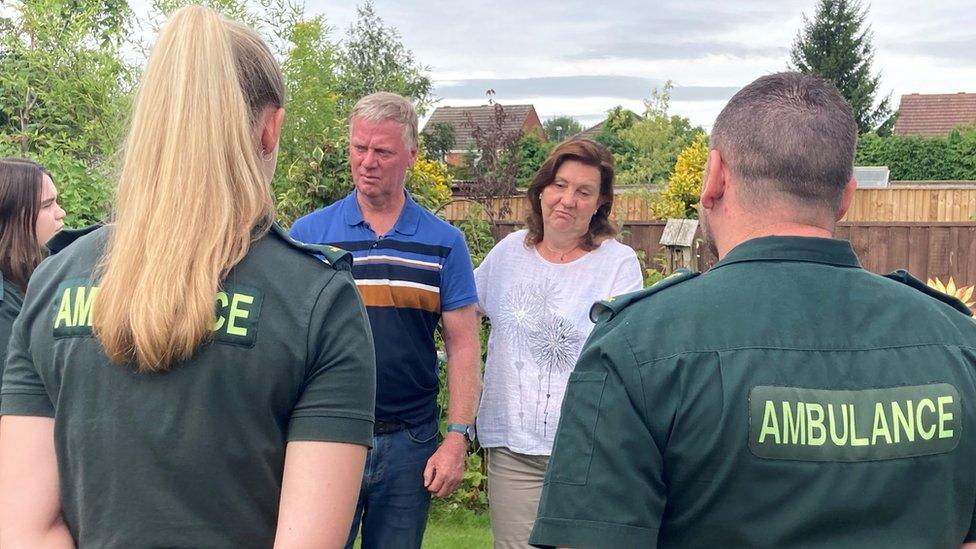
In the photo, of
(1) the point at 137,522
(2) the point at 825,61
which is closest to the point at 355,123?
(1) the point at 137,522

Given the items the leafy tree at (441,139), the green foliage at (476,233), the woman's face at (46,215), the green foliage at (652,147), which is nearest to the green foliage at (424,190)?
the green foliage at (476,233)

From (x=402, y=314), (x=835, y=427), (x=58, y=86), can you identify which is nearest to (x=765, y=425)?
(x=835, y=427)

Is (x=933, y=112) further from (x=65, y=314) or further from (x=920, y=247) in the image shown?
(x=65, y=314)

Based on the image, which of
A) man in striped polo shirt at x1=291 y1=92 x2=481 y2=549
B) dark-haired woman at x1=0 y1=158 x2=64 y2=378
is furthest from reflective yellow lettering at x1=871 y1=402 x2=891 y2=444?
dark-haired woman at x1=0 y1=158 x2=64 y2=378

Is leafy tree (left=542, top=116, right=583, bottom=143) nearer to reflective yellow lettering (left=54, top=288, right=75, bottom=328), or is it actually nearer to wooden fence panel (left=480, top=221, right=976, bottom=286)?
wooden fence panel (left=480, top=221, right=976, bottom=286)

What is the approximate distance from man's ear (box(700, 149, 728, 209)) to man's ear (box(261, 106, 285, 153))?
77 centimetres

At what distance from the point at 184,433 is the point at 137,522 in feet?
0.56

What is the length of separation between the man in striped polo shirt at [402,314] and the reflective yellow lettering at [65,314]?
1746 millimetres

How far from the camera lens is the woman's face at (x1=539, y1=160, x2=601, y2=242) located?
377 cm

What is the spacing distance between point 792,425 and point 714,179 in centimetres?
46

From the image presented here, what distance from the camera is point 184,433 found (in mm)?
1473

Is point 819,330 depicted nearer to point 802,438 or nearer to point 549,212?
point 802,438

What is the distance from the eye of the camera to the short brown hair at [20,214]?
299cm

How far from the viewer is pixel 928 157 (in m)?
29.8
